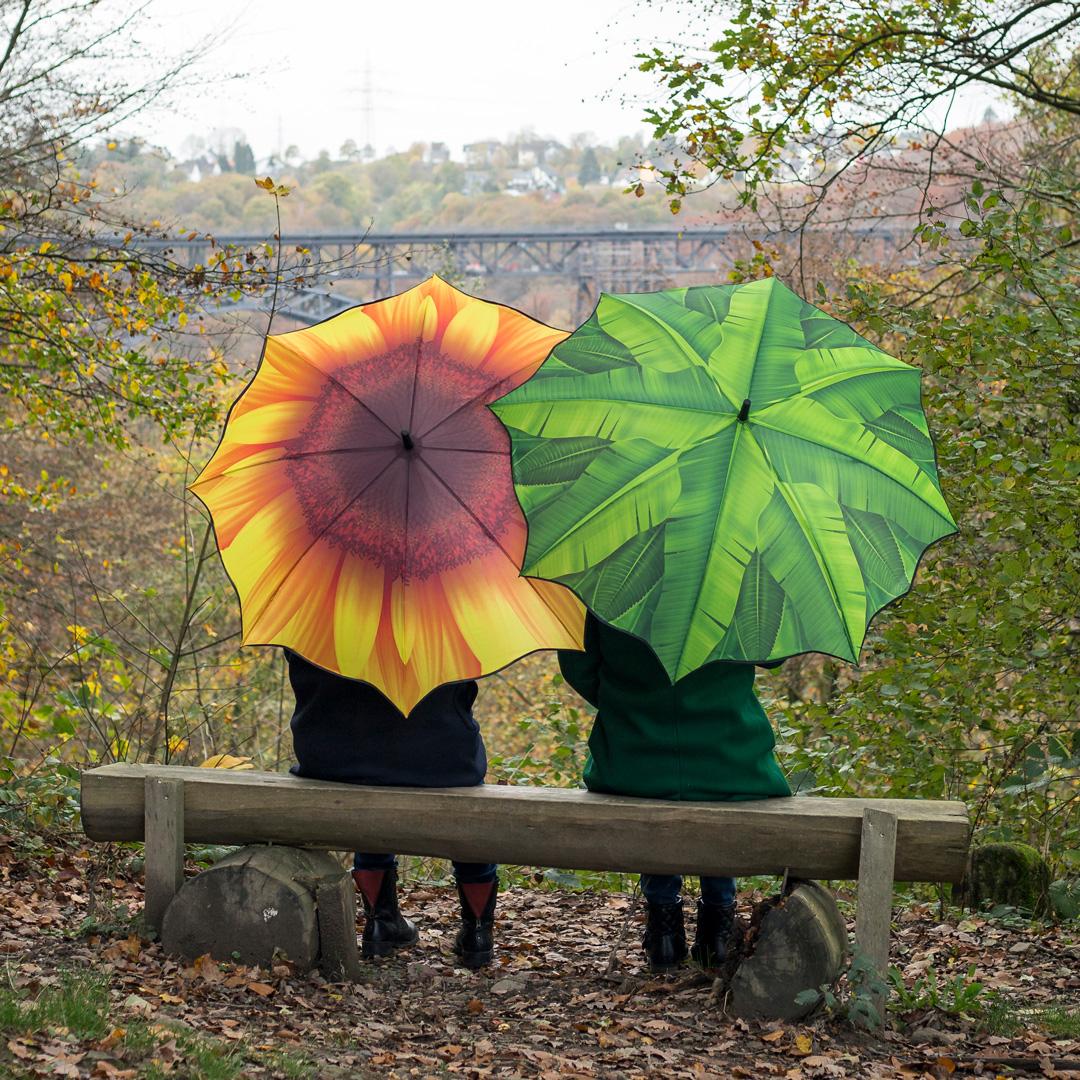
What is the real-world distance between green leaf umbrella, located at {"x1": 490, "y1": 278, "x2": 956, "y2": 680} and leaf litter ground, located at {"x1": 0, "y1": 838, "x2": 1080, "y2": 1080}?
1274 millimetres

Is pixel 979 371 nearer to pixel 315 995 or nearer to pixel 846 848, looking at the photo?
pixel 846 848

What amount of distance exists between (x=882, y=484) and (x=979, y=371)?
95.8 inches

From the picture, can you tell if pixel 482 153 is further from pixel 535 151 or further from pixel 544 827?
pixel 544 827

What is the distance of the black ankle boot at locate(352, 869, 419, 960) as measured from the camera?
439cm

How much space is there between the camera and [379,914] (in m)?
4.45

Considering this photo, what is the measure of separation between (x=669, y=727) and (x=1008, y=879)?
8.99 ft

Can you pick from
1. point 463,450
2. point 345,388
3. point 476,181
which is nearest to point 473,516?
point 463,450

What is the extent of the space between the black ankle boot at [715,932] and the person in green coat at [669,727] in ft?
1.69

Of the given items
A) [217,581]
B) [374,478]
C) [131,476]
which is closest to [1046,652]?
[374,478]

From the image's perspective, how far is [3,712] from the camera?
8422 millimetres

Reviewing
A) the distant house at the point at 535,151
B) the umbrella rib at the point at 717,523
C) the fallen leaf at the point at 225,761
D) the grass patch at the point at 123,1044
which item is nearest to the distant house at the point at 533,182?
the distant house at the point at 535,151

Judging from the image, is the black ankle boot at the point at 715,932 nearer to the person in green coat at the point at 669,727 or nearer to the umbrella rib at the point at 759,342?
the person in green coat at the point at 669,727

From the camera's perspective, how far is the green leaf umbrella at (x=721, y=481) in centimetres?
325

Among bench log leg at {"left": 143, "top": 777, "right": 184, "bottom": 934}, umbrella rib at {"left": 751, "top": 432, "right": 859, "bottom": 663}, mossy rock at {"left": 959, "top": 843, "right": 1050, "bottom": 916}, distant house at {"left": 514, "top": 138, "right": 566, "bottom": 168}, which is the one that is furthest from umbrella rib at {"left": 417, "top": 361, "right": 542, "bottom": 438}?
distant house at {"left": 514, "top": 138, "right": 566, "bottom": 168}
